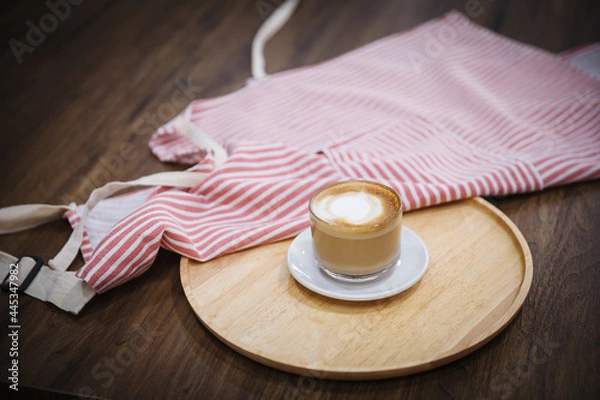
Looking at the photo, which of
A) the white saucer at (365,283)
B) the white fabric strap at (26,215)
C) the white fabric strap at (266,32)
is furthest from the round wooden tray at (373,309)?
the white fabric strap at (266,32)

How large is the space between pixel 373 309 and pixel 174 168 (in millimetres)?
517

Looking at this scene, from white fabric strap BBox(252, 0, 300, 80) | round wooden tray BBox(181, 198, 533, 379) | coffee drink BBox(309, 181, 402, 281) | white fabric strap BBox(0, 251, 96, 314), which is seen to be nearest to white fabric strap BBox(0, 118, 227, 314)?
white fabric strap BBox(0, 251, 96, 314)

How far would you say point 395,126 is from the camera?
42.4 inches

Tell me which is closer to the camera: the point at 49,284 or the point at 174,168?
the point at 49,284

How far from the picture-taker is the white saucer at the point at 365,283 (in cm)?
69

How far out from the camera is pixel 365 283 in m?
0.71

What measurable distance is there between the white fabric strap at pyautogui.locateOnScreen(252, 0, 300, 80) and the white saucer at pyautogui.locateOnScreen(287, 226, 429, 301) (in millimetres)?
671

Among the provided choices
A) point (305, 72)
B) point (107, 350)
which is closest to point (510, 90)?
point (305, 72)

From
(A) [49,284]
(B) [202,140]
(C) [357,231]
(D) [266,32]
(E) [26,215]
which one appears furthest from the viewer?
(D) [266,32]

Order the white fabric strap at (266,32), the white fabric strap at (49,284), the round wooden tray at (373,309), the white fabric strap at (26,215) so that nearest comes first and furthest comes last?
the round wooden tray at (373,309) → the white fabric strap at (49,284) → the white fabric strap at (26,215) → the white fabric strap at (266,32)

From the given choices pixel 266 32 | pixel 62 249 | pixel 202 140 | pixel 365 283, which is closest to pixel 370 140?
pixel 202 140

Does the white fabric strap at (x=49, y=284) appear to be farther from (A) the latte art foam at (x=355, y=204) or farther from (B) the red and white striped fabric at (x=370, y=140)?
(A) the latte art foam at (x=355, y=204)

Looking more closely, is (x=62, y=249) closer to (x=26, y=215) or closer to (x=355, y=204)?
(x=26, y=215)

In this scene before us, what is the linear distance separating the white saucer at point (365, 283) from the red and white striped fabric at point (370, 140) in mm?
68
